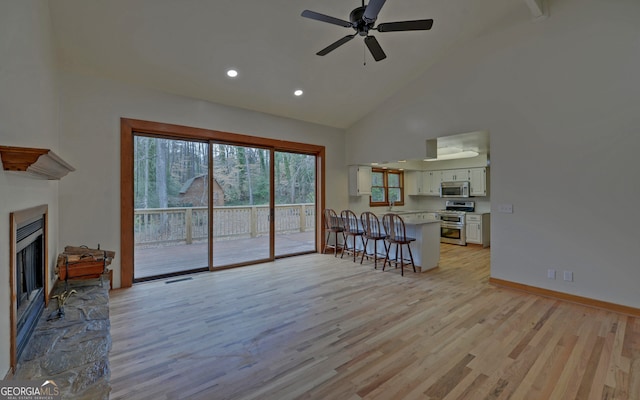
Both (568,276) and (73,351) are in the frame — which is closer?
(73,351)

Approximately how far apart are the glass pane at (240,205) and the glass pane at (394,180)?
3.88 meters

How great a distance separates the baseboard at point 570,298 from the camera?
3217 mm

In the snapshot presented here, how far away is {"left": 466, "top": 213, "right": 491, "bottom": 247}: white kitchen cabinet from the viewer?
6910 millimetres

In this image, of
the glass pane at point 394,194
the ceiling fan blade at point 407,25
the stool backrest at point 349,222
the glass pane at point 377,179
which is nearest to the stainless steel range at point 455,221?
the glass pane at point 394,194

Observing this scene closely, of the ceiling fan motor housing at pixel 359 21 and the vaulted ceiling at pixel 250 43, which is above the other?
the vaulted ceiling at pixel 250 43

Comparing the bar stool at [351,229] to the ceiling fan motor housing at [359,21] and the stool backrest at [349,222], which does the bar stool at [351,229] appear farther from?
the ceiling fan motor housing at [359,21]

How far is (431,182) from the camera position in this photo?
820 cm

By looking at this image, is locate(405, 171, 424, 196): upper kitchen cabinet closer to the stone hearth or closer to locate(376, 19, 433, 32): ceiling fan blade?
locate(376, 19, 433, 32): ceiling fan blade

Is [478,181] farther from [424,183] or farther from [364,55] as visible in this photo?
[364,55]

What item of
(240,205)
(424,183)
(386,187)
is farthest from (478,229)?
(240,205)

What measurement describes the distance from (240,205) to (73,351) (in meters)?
3.64

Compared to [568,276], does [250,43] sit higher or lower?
higher

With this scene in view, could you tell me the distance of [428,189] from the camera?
8.27 meters

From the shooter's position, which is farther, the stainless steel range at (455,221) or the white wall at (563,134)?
the stainless steel range at (455,221)
